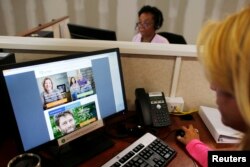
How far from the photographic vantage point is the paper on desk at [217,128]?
992mm

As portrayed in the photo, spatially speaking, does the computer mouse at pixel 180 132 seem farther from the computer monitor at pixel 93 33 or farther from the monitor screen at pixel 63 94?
the computer monitor at pixel 93 33

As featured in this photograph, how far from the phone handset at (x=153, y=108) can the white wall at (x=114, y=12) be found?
1.94 metres

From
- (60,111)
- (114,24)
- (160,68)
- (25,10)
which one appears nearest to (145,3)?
(114,24)

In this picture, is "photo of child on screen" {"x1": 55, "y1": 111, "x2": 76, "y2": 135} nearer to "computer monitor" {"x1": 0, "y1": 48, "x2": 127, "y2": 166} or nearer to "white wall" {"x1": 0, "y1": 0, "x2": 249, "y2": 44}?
"computer monitor" {"x1": 0, "y1": 48, "x2": 127, "y2": 166}

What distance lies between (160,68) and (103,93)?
1.10ft

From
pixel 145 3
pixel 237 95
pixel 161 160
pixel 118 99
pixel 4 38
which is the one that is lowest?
pixel 161 160

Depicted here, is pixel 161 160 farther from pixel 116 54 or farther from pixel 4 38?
pixel 4 38

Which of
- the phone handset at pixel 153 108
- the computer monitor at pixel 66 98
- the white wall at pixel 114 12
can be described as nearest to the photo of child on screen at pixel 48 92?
the computer monitor at pixel 66 98

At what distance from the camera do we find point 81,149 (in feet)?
3.04

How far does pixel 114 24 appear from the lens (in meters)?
2.94

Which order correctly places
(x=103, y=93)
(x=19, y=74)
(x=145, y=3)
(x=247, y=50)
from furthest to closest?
(x=145, y=3) → (x=103, y=93) → (x=19, y=74) → (x=247, y=50)

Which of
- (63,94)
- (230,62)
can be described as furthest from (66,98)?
(230,62)

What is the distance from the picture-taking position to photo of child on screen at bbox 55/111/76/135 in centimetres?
83

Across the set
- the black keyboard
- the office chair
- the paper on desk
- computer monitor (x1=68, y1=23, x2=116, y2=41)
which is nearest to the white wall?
the office chair
